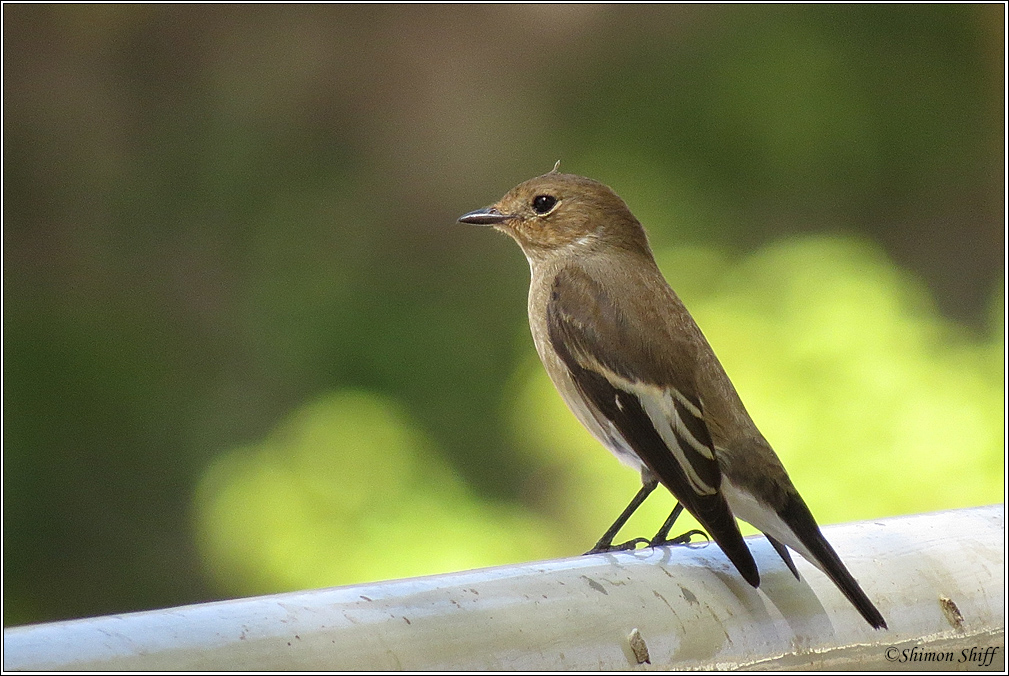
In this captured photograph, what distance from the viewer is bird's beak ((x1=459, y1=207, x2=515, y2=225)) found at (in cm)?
272

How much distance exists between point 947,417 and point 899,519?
2381 millimetres

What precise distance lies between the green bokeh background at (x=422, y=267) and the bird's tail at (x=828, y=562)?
196cm

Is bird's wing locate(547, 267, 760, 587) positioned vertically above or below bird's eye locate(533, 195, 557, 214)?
below

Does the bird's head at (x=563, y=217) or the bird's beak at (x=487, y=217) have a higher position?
the bird's head at (x=563, y=217)

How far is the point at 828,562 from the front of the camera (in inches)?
74.9

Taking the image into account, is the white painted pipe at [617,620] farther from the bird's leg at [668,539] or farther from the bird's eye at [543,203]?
the bird's eye at [543,203]

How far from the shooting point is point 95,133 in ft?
21.3

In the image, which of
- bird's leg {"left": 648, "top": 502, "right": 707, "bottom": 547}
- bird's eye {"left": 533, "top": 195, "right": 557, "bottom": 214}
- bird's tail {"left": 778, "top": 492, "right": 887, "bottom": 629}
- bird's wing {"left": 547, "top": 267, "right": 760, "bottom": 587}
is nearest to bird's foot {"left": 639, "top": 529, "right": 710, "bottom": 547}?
bird's leg {"left": 648, "top": 502, "right": 707, "bottom": 547}

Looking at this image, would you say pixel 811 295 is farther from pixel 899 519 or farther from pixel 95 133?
pixel 95 133

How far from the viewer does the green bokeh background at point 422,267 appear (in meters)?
4.39

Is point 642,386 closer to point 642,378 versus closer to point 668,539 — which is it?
point 642,378

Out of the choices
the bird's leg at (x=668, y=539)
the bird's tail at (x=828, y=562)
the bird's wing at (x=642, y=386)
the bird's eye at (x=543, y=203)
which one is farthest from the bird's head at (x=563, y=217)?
the bird's tail at (x=828, y=562)

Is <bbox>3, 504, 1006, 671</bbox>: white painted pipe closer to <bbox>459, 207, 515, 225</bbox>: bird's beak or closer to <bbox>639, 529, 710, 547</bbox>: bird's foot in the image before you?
<bbox>639, 529, 710, 547</bbox>: bird's foot

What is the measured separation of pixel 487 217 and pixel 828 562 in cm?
119
